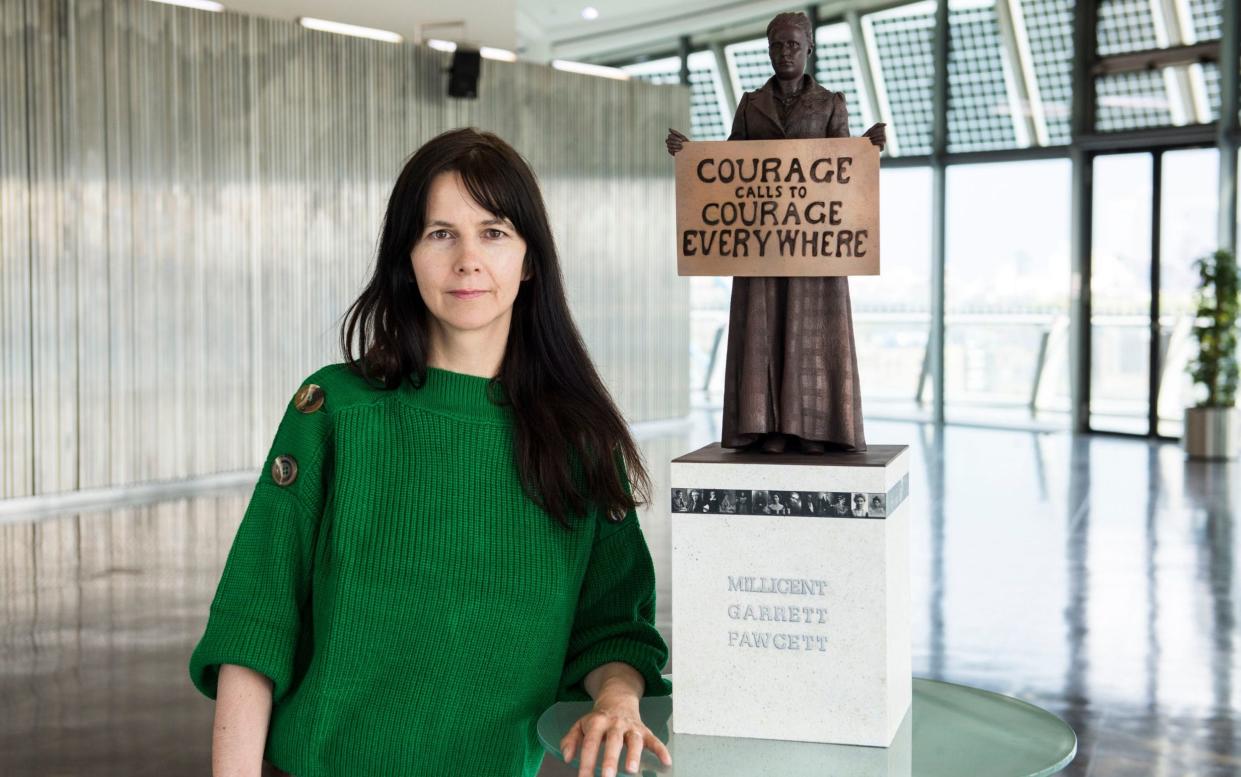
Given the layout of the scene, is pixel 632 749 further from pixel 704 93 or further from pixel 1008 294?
pixel 704 93

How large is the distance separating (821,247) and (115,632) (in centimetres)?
445

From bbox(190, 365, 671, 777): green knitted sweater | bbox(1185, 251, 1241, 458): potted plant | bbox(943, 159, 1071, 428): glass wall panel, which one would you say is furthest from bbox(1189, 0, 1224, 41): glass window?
bbox(190, 365, 671, 777): green knitted sweater

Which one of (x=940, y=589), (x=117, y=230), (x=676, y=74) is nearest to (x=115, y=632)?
(x=940, y=589)

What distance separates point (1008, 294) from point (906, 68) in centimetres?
269

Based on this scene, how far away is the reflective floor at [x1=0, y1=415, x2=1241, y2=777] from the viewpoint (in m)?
4.10

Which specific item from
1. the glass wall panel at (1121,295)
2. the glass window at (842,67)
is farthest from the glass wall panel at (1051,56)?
the glass window at (842,67)

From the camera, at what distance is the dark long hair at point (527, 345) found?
61.0 inches

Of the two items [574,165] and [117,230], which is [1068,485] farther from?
[117,230]

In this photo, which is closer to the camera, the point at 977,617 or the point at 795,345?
the point at 795,345

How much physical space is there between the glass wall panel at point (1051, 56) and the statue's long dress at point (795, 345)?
492 inches

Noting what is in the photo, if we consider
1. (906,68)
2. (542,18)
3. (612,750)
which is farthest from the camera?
(542,18)

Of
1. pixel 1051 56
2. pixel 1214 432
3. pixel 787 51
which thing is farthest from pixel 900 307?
pixel 787 51

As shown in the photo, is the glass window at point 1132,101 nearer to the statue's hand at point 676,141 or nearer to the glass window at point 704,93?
the glass window at point 704,93

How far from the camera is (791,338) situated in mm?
1711
